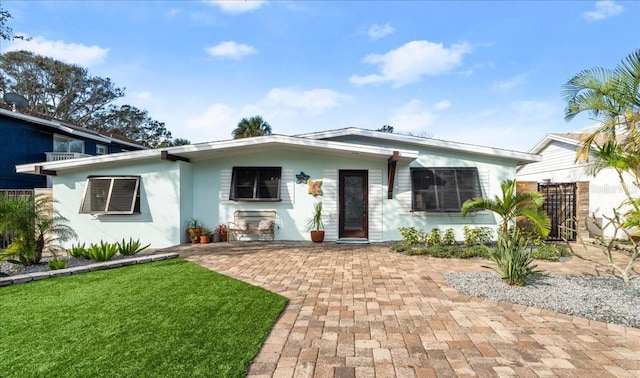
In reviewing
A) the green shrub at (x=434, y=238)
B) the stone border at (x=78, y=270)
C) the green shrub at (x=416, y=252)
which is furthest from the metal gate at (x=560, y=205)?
the stone border at (x=78, y=270)

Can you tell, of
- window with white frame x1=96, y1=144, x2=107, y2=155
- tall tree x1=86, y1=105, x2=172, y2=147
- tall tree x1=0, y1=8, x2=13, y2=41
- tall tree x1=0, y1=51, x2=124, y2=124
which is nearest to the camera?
tall tree x1=0, y1=8, x2=13, y2=41

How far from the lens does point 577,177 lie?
1313 centimetres

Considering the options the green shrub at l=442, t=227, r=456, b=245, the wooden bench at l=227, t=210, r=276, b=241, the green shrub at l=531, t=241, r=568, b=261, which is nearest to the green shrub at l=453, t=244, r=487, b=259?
the green shrub at l=531, t=241, r=568, b=261

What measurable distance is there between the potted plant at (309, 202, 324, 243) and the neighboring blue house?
37.6 feet

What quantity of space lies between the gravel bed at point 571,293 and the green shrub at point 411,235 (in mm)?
3116

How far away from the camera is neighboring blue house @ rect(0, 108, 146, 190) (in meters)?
13.1

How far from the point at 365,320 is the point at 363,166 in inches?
270

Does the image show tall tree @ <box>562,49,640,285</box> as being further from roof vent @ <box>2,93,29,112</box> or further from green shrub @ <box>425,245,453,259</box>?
roof vent @ <box>2,93,29,112</box>

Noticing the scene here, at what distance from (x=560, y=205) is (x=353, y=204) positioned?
621 centimetres

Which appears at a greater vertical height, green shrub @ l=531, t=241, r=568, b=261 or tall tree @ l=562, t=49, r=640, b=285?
tall tree @ l=562, t=49, r=640, b=285

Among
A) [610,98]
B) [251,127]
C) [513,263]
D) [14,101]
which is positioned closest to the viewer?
[513,263]

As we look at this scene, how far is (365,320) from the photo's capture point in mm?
3770

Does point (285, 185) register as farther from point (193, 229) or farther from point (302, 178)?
point (193, 229)

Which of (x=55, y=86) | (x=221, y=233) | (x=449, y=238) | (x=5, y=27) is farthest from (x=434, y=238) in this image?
(x=55, y=86)
